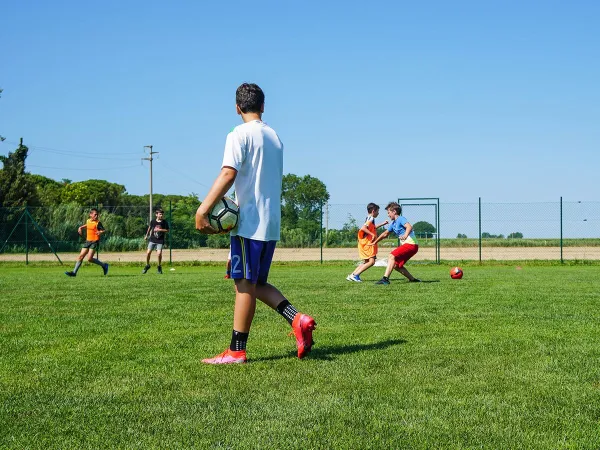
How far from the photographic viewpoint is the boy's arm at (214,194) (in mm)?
5117

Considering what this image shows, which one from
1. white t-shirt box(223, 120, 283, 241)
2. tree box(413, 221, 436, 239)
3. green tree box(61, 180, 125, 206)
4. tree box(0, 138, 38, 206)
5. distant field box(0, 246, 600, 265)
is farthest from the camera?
green tree box(61, 180, 125, 206)

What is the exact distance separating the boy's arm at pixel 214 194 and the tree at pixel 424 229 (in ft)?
78.1

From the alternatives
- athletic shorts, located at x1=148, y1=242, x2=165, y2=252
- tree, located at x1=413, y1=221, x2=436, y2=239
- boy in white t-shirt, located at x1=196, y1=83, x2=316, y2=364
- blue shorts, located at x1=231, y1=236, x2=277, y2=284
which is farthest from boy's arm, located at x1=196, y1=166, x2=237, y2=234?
tree, located at x1=413, y1=221, x2=436, y2=239

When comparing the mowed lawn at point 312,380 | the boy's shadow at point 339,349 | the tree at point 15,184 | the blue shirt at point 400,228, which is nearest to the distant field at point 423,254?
the blue shirt at point 400,228

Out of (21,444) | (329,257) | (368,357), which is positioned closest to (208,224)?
(368,357)

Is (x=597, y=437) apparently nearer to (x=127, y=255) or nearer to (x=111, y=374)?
(x=111, y=374)

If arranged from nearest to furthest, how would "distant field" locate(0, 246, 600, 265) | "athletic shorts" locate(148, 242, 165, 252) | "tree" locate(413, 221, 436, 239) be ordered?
"athletic shorts" locate(148, 242, 165, 252) → "tree" locate(413, 221, 436, 239) → "distant field" locate(0, 246, 600, 265)

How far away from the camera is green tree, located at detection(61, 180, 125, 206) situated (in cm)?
8081

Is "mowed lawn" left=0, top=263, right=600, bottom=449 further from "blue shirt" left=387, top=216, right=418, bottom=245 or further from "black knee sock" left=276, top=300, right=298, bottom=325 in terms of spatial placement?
"blue shirt" left=387, top=216, right=418, bottom=245

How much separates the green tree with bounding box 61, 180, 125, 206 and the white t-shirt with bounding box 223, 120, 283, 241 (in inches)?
2916

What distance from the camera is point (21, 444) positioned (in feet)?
10.6

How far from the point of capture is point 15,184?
160 ft

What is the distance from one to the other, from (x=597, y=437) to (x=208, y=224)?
2931 mm

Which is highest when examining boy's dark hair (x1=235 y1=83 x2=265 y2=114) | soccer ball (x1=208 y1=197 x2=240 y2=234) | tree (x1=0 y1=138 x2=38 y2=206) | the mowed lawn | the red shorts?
tree (x1=0 y1=138 x2=38 y2=206)
